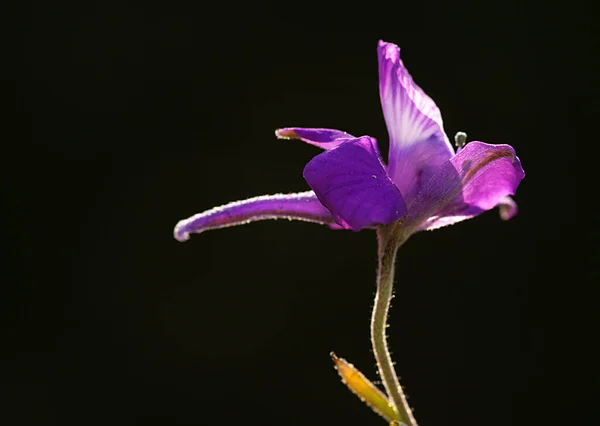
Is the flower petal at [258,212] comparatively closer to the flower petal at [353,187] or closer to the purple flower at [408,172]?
the purple flower at [408,172]

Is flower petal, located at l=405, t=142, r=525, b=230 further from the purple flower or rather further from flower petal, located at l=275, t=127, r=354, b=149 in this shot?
flower petal, located at l=275, t=127, r=354, b=149

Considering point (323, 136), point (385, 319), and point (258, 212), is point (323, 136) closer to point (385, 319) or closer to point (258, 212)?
point (258, 212)

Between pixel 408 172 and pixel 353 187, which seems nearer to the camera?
pixel 353 187

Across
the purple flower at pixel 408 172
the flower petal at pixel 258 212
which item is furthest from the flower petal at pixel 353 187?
the flower petal at pixel 258 212

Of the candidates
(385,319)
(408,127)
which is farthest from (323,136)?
(385,319)

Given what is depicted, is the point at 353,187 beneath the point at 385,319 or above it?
above

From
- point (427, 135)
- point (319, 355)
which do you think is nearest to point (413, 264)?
point (319, 355)

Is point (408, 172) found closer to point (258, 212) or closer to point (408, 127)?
point (408, 127)

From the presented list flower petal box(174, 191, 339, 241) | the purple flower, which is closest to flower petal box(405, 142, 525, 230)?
the purple flower
